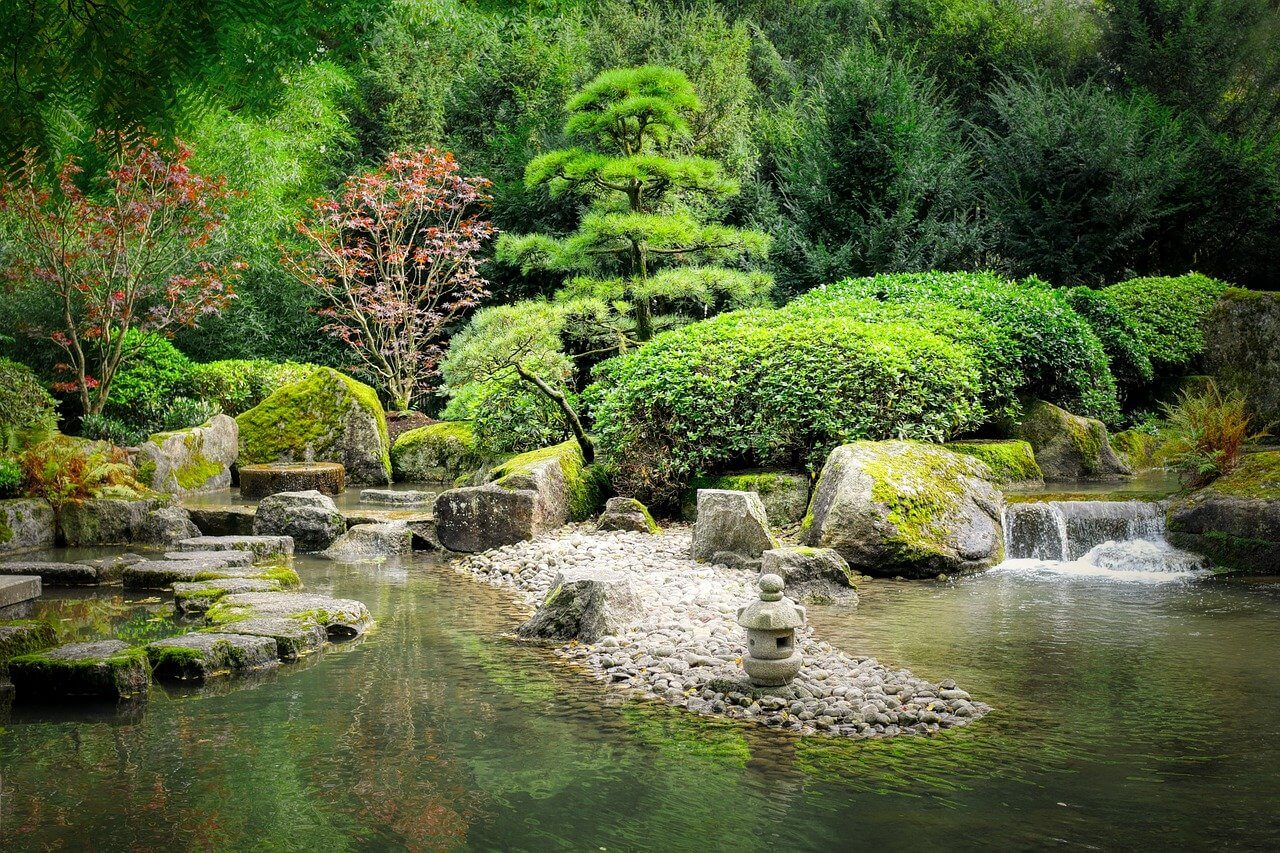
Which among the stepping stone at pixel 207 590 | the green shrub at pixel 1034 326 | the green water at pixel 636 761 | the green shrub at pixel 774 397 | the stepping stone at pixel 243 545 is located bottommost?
the green water at pixel 636 761

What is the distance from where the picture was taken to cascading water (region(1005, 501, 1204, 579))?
815 cm

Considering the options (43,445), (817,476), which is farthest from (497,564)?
(43,445)

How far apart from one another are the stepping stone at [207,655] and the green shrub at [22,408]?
19.5ft

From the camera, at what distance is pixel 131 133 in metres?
1.65

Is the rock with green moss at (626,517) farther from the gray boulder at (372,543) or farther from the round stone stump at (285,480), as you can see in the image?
the round stone stump at (285,480)

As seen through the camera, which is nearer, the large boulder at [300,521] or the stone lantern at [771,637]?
the stone lantern at [771,637]

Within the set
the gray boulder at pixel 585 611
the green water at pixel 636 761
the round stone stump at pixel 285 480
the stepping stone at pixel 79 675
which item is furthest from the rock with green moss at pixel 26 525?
the gray boulder at pixel 585 611

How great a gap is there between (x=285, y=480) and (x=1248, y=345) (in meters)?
12.3

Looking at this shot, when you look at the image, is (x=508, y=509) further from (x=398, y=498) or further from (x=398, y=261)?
(x=398, y=261)

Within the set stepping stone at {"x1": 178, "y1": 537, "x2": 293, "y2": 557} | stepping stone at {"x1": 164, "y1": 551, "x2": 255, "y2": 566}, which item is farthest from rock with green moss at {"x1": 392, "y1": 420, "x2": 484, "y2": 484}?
stepping stone at {"x1": 164, "y1": 551, "x2": 255, "y2": 566}

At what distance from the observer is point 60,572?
7527mm

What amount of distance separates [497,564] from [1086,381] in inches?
284

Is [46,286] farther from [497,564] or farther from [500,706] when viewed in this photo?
[500,706]

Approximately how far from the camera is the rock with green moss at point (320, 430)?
12.6 m
